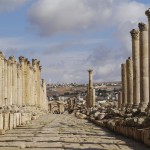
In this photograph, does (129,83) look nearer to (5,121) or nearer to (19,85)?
(19,85)

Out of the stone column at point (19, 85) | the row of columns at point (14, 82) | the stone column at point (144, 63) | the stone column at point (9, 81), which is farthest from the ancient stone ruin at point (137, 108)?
the stone column at point (19, 85)

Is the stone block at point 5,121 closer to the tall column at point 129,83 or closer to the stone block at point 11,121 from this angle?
the stone block at point 11,121

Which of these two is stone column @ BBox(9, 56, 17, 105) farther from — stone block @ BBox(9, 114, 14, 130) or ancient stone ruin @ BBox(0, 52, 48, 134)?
stone block @ BBox(9, 114, 14, 130)

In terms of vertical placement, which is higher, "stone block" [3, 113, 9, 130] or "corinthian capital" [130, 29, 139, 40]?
"corinthian capital" [130, 29, 139, 40]

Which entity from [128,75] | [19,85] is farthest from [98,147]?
[19,85]

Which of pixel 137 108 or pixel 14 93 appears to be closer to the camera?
pixel 137 108

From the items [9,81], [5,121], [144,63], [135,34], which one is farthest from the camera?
[9,81]

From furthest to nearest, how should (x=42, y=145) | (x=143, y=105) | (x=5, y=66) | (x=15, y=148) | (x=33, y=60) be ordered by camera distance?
1. (x=33, y=60)
2. (x=5, y=66)
3. (x=143, y=105)
4. (x=42, y=145)
5. (x=15, y=148)

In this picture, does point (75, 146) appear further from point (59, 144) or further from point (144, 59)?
point (144, 59)

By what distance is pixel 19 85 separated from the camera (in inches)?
1604

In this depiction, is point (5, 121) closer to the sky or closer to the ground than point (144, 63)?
closer to the ground

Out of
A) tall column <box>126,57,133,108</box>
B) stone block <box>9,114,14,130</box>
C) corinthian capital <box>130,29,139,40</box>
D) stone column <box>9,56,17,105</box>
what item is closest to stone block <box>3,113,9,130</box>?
stone block <box>9,114,14,130</box>

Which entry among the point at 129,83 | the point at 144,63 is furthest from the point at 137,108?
the point at 129,83

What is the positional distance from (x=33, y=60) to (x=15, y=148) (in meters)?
46.3
